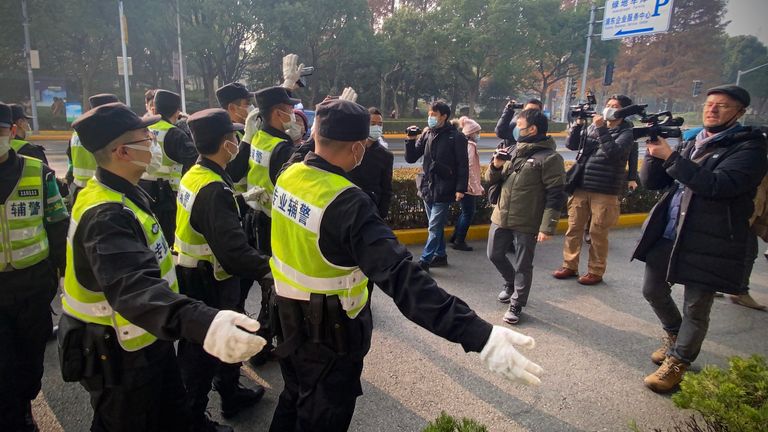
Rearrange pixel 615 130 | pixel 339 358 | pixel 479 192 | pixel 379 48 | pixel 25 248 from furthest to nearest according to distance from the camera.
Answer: pixel 379 48
pixel 479 192
pixel 615 130
pixel 25 248
pixel 339 358

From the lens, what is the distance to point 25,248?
100 inches

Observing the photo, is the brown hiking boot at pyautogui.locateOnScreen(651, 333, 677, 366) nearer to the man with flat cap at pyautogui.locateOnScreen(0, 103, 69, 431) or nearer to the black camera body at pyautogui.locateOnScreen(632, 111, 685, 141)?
the black camera body at pyautogui.locateOnScreen(632, 111, 685, 141)

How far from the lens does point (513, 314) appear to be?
14.4 ft

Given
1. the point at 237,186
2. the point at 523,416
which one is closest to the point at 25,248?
the point at 237,186

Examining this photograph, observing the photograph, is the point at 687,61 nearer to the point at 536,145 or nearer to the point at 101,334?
the point at 536,145

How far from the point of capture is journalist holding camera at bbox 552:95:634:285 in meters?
4.89

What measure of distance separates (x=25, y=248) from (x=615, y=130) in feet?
16.9

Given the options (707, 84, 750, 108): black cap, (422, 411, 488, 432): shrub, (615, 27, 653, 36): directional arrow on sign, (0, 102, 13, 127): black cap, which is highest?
(615, 27, 653, 36): directional arrow on sign

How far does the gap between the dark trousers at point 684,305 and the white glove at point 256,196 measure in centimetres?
292

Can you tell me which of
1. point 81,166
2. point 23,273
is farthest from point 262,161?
point 81,166

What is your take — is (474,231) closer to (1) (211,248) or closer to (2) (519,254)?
(2) (519,254)

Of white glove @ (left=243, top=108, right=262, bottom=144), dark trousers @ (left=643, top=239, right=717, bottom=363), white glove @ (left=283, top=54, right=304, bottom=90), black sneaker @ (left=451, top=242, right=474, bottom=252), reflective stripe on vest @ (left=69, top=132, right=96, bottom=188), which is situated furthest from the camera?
black sneaker @ (left=451, top=242, right=474, bottom=252)

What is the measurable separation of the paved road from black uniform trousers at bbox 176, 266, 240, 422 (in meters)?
0.31

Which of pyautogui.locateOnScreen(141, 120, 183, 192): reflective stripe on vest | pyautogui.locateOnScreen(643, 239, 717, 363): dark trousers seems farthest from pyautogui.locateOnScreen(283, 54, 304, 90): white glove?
pyautogui.locateOnScreen(643, 239, 717, 363): dark trousers
